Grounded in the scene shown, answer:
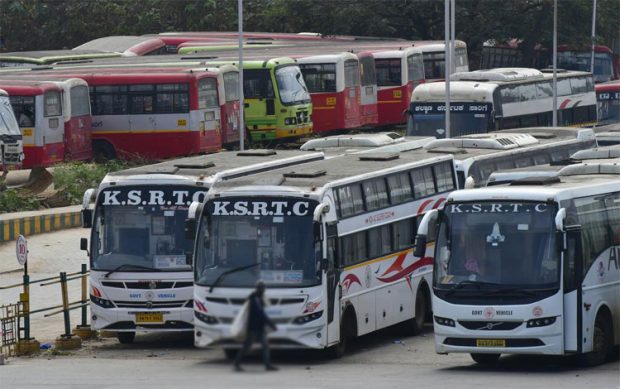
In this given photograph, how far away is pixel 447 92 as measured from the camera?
37750 mm

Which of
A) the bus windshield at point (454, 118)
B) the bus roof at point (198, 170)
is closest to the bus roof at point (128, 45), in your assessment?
the bus windshield at point (454, 118)

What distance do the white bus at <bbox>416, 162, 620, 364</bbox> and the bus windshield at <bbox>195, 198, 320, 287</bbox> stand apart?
1.74 metres

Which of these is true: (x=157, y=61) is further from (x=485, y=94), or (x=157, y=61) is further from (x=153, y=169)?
(x=153, y=169)

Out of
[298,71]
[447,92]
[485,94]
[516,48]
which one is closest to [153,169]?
[447,92]

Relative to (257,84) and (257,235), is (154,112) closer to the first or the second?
(257,84)

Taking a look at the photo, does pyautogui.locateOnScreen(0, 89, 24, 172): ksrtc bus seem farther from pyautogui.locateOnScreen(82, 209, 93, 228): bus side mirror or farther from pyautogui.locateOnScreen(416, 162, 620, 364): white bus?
pyautogui.locateOnScreen(416, 162, 620, 364): white bus

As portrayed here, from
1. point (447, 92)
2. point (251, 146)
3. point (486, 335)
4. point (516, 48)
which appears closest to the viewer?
point (486, 335)

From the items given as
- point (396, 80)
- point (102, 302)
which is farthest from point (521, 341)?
point (396, 80)

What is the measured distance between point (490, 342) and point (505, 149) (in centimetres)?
1075

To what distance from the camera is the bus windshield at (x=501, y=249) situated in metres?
17.1

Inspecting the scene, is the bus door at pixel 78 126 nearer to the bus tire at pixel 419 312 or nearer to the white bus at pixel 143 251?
the bus tire at pixel 419 312

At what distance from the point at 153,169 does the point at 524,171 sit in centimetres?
529

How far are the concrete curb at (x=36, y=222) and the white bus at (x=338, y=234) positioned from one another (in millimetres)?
10786

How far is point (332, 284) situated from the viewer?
1811cm
